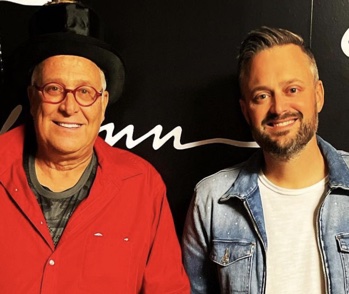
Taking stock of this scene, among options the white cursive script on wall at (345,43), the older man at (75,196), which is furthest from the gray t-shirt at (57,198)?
the white cursive script on wall at (345,43)

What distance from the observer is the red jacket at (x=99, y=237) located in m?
1.52

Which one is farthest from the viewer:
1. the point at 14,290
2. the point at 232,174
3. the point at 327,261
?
the point at 232,174

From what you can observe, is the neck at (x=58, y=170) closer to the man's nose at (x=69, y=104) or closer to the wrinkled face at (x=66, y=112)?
the wrinkled face at (x=66, y=112)

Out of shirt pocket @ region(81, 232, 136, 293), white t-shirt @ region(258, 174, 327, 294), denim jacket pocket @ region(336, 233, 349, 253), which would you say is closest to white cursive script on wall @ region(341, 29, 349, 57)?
white t-shirt @ region(258, 174, 327, 294)

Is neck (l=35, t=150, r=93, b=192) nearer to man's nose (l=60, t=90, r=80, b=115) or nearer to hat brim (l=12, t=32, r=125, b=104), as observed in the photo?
man's nose (l=60, t=90, r=80, b=115)

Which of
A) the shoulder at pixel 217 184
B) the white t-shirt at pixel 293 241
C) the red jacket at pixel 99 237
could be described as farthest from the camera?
the shoulder at pixel 217 184

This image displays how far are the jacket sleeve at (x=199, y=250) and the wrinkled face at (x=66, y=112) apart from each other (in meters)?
0.45

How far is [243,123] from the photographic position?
205 cm

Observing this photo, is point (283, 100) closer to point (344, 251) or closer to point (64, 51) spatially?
point (344, 251)

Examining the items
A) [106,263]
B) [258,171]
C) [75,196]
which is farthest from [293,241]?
[75,196]

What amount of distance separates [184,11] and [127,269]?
0.96 meters

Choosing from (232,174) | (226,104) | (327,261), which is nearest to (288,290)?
(327,261)

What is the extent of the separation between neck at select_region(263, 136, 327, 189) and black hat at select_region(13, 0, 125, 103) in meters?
0.59

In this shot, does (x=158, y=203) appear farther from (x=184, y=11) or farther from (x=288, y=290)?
(x=184, y=11)
